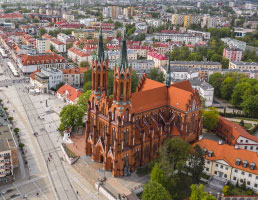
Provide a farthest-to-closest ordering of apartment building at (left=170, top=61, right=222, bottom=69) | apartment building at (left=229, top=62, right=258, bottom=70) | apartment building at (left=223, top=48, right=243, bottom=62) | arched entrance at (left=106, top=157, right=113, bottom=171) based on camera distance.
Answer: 1. apartment building at (left=223, top=48, right=243, bottom=62)
2. apartment building at (left=170, top=61, right=222, bottom=69)
3. apartment building at (left=229, top=62, right=258, bottom=70)
4. arched entrance at (left=106, top=157, right=113, bottom=171)

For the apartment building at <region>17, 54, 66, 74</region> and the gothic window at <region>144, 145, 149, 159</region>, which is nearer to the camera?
the gothic window at <region>144, 145, 149, 159</region>

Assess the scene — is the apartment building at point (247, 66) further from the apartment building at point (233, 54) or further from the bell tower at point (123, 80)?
the bell tower at point (123, 80)

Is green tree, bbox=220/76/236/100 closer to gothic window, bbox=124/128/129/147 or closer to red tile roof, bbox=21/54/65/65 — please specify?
gothic window, bbox=124/128/129/147

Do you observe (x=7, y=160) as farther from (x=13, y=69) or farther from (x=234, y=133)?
(x=13, y=69)

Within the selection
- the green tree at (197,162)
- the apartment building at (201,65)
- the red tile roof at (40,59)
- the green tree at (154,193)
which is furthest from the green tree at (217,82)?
the green tree at (154,193)

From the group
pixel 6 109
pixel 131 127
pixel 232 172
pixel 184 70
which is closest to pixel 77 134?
pixel 131 127

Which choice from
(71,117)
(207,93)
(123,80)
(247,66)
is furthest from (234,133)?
(247,66)

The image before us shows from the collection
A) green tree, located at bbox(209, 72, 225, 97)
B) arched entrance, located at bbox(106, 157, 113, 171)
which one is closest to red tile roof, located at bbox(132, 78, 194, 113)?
arched entrance, located at bbox(106, 157, 113, 171)
